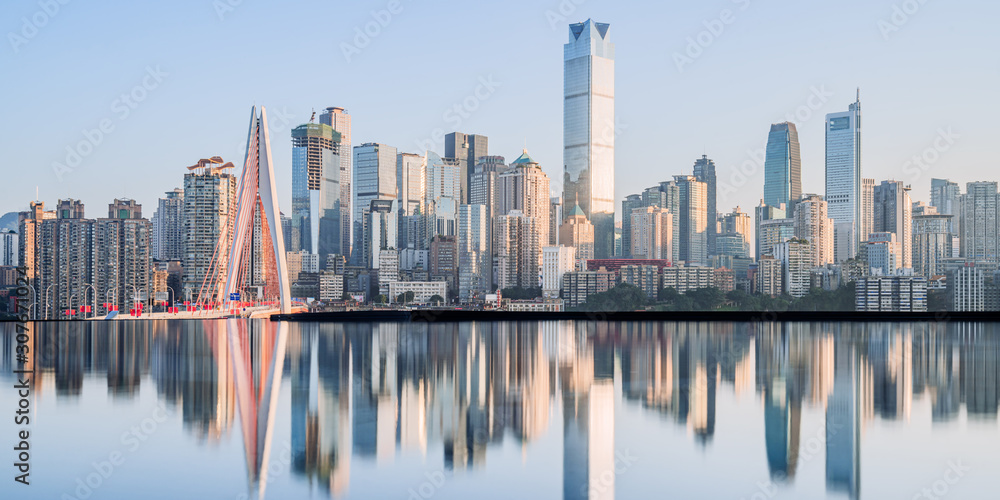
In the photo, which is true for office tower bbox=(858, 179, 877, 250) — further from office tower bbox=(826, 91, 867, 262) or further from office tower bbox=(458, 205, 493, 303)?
office tower bbox=(458, 205, 493, 303)

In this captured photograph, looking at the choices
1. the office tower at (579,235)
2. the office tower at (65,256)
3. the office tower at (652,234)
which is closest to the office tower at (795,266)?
the office tower at (652,234)

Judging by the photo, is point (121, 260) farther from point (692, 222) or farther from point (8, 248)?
point (692, 222)

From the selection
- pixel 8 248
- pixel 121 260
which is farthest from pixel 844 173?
pixel 8 248

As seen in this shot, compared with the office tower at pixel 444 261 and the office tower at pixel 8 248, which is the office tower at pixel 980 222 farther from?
the office tower at pixel 8 248

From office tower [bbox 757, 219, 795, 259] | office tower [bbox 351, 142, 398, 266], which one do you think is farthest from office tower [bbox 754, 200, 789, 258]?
office tower [bbox 351, 142, 398, 266]

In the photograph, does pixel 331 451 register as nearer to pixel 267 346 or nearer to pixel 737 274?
pixel 267 346
